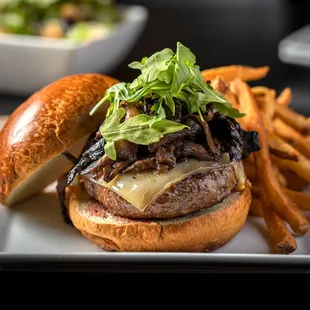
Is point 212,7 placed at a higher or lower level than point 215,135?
lower

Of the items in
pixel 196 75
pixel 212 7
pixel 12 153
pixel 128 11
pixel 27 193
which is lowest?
pixel 212 7

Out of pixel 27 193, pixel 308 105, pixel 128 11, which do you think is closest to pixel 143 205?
pixel 27 193

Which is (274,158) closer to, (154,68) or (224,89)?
(224,89)

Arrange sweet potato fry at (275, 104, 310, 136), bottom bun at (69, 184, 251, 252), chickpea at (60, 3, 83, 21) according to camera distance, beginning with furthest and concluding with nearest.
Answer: chickpea at (60, 3, 83, 21) → sweet potato fry at (275, 104, 310, 136) → bottom bun at (69, 184, 251, 252)

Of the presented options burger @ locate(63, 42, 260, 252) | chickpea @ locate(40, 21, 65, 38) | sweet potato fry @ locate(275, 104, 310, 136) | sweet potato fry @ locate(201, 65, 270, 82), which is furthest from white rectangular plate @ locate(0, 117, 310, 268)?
chickpea @ locate(40, 21, 65, 38)

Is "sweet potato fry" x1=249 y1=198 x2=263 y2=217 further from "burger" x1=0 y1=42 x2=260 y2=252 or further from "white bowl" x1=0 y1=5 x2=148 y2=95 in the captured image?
"white bowl" x1=0 y1=5 x2=148 y2=95
